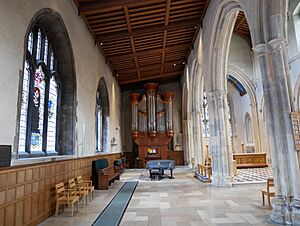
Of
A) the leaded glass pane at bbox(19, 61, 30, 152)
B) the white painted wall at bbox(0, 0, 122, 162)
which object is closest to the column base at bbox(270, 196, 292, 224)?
the white painted wall at bbox(0, 0, 122, 162)

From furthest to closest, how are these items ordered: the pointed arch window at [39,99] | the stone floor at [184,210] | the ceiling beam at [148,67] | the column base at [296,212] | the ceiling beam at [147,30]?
1. the ceiling beam at [148,67]
2. the ceiling beam at [147,30]
3. the pointed arch window at [39,99]
4. the stone floor at [184,210]
5. the column base at [296,212]

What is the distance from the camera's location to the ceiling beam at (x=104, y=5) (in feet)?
21.0

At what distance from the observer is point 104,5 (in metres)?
6.37

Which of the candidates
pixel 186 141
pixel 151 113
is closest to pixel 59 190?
pixel 151 113

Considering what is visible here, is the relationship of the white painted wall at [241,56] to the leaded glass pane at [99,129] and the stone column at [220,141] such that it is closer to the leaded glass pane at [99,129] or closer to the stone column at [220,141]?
the stone column at [220,141]

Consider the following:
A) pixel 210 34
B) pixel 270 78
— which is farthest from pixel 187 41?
pixel 270 78

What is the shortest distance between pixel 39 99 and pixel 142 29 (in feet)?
15.8

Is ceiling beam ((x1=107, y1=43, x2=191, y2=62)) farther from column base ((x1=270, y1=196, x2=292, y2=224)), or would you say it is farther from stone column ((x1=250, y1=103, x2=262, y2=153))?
column base ((x1=270, y1=196, x2=292, y2=224))

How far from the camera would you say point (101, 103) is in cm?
1061

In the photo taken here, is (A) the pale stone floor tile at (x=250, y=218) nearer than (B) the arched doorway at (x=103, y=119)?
Yes

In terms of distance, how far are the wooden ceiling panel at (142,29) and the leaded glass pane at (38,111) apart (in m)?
2.80

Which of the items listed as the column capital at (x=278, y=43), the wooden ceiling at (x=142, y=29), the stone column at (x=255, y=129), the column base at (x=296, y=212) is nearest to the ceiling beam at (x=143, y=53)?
the wooden ceiling at (x=142, y=29)

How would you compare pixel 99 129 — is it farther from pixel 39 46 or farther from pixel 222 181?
pixel 222 181

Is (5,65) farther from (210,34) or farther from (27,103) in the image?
(210,34)
